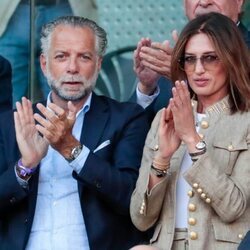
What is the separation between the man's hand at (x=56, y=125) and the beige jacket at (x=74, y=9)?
1850mm

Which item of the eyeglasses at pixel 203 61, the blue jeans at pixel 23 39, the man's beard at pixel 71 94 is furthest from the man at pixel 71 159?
the blue jeans at pixel 23 39

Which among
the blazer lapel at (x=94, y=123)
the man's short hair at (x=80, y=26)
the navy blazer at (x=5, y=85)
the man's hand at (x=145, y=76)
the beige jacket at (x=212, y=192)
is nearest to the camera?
the beige jacket at (x=212, y=192)

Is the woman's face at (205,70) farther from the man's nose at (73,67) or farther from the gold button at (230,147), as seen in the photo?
the man's nose at (73,67)

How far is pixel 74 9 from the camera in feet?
18.7

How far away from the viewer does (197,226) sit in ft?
12.2

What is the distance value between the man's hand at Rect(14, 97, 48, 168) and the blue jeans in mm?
1598

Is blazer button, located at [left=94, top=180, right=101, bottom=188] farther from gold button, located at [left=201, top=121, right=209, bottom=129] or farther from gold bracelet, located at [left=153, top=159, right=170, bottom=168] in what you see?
gold button, located at [left=201, top=121, right=209, bottom=129]

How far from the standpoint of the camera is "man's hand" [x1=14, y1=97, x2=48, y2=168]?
3.99m

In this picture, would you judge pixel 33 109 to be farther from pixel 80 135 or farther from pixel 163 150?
pixel 163 150

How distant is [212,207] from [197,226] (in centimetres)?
9

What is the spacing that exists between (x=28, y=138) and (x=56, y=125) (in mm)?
198

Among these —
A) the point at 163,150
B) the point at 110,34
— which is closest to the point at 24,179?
the point at 163,150

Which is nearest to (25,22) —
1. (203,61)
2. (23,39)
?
(23,39)

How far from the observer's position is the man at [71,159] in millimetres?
3975
